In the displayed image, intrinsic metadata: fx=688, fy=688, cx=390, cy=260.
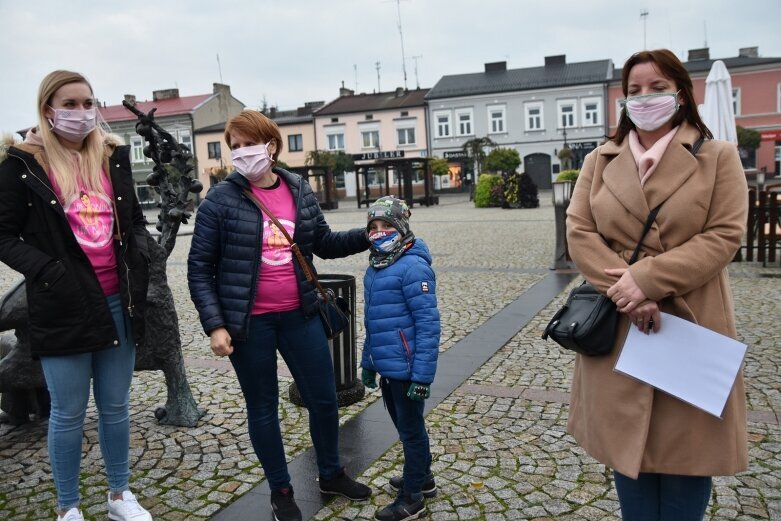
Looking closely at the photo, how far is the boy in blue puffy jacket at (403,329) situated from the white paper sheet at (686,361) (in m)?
1.01

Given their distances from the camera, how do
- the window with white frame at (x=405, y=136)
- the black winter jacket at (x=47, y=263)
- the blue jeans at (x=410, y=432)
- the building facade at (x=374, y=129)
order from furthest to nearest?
the window with white frame at (x=405, y=136)
the building facade at (x=374, y=129)
the blue jeans at (x=410, y=432)
the black winter jacket at (x=47, y=263)

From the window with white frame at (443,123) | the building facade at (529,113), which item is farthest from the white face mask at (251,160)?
the window with white frame at (443,123)

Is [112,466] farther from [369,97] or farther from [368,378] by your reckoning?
[369,97]

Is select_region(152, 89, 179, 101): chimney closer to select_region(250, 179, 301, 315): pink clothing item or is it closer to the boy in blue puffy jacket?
select_region(250, 179, 301, 315): pink clothing item

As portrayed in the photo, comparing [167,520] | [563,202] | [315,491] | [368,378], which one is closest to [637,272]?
[368,378]

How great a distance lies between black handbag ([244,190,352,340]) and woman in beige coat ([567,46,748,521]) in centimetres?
127

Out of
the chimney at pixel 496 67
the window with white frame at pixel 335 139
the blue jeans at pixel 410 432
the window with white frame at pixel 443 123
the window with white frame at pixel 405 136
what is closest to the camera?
the blue jeans at pixel 410 432

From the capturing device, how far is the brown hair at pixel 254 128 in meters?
3.04

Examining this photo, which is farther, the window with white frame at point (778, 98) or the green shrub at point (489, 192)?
the window with white frame at point (778, 98)

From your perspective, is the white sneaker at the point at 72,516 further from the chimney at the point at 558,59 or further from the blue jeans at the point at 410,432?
the chimney at the point at 558,59

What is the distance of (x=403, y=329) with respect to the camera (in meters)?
3.08

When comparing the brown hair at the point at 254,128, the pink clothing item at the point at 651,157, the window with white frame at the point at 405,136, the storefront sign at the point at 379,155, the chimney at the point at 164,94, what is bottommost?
the pink clothing item at the point at 651,157

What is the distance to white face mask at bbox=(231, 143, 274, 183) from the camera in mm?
3029

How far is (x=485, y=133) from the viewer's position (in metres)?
50.3
